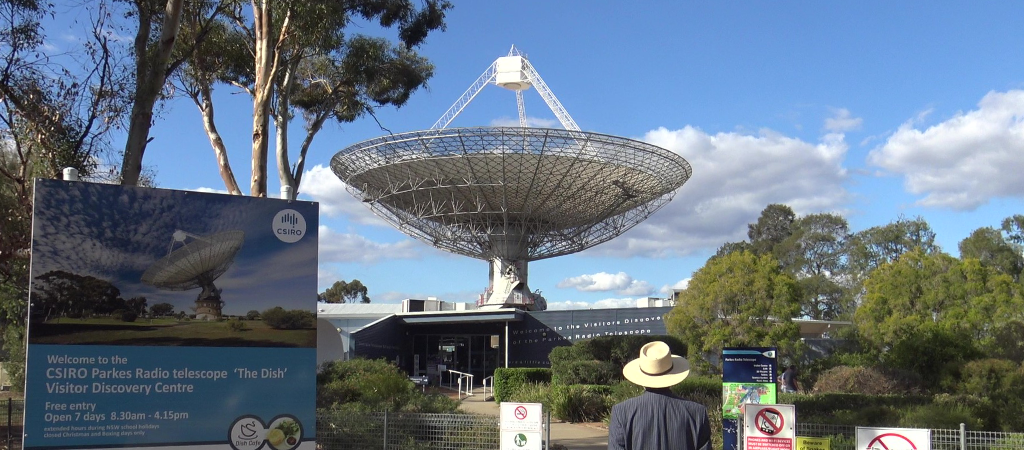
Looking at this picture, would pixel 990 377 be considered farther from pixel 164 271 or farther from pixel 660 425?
pixel 164 271

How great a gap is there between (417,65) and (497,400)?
38.7 ft

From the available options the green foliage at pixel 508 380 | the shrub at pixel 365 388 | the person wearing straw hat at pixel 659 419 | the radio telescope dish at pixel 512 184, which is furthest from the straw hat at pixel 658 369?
the radio telescope dish at pixel 512 184

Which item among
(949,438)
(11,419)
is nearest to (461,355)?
(11,419)

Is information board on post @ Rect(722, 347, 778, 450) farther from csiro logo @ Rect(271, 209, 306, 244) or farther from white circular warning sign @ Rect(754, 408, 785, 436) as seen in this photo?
csiro logo @ Rect(271, 209, 306, 244)

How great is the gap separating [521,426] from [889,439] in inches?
157

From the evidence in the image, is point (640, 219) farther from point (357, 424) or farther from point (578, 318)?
point (357, 424)

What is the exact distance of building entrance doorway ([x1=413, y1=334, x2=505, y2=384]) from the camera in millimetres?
45500

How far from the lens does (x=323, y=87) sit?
2152 cm

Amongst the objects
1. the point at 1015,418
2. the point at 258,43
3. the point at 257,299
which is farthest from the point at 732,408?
the point at 258,43

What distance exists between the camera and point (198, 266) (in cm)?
702

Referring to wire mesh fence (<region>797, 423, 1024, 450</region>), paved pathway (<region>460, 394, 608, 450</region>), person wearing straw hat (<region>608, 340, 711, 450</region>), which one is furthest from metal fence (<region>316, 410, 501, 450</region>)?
person wearing straw hat (<region>608, 340, 711, 450</region>)

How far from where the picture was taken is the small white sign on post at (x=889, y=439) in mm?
8508

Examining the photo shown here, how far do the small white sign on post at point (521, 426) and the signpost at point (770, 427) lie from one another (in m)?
2.37

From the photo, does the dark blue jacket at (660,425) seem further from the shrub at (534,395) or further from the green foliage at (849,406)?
the shrub at (534,395)
